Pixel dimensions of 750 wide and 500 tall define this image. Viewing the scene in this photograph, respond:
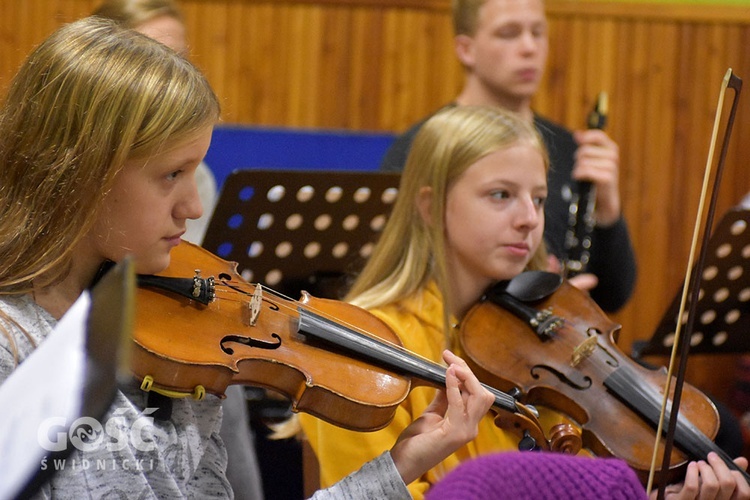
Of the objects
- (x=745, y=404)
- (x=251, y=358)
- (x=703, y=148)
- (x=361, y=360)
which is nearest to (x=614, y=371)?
(x=361, y=360)

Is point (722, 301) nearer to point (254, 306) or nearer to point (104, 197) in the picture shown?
point (254, 306)

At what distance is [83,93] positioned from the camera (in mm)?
1123

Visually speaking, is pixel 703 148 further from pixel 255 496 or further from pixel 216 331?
pixel 216 331

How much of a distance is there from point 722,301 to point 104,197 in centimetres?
158

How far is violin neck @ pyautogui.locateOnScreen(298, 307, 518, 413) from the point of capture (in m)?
1.24

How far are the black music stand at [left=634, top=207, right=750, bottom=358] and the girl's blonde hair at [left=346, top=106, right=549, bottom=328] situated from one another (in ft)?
1.73

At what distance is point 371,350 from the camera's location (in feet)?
4.06

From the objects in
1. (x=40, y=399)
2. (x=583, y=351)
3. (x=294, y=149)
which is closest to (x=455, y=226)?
(x=583, y=351)

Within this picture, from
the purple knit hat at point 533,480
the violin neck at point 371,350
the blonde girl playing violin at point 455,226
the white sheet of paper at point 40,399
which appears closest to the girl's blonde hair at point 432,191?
the blonde girl playing violin at point 455,226

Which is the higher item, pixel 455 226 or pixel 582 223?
pixel 455 226

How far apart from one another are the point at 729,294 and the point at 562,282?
666mm

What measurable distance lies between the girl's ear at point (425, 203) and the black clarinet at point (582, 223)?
534mm

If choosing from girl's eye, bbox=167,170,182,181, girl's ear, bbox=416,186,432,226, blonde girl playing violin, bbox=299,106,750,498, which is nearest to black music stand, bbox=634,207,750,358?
blonde girl playing violin, bbox=299,106,750,498

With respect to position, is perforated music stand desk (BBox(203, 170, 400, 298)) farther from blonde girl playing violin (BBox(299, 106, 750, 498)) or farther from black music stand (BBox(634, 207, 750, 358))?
black music stand (BBox(634, 207, 750, 358))
